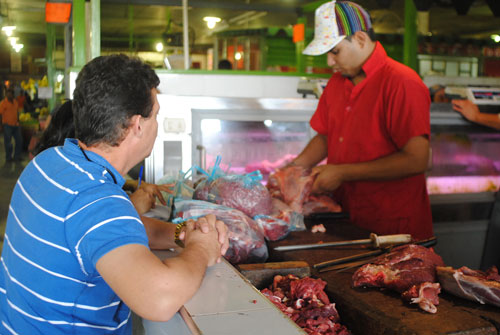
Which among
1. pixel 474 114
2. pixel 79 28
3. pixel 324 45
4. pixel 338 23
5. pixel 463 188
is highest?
pixel 79 28

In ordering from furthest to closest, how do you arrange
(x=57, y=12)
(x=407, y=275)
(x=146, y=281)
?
(x=57, y=12), (x=407, y=275), (x=146, y=281)

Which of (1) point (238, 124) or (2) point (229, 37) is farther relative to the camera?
(2) point (229, 37)

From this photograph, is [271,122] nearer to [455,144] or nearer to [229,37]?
[455,144]

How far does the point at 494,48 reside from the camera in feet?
42.8

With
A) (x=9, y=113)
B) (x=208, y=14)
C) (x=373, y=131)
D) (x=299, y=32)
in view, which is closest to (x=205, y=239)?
(x=373, y=131)

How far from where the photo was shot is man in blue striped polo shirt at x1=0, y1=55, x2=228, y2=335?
3.61 feet

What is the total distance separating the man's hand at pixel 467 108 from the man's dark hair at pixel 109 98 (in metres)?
3.12

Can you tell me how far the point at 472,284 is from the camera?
140 cm

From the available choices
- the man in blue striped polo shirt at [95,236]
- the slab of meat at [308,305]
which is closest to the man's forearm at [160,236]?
the man in blue striped polo shirt at [95,236]

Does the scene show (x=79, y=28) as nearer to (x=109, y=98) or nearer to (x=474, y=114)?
(x=109, y=98)

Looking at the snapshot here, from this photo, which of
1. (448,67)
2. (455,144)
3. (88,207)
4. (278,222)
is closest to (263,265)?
(278,222)

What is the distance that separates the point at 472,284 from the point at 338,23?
1.74m

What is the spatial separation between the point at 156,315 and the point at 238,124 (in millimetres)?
2614

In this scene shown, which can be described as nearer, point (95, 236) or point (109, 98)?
point (95, 236)
